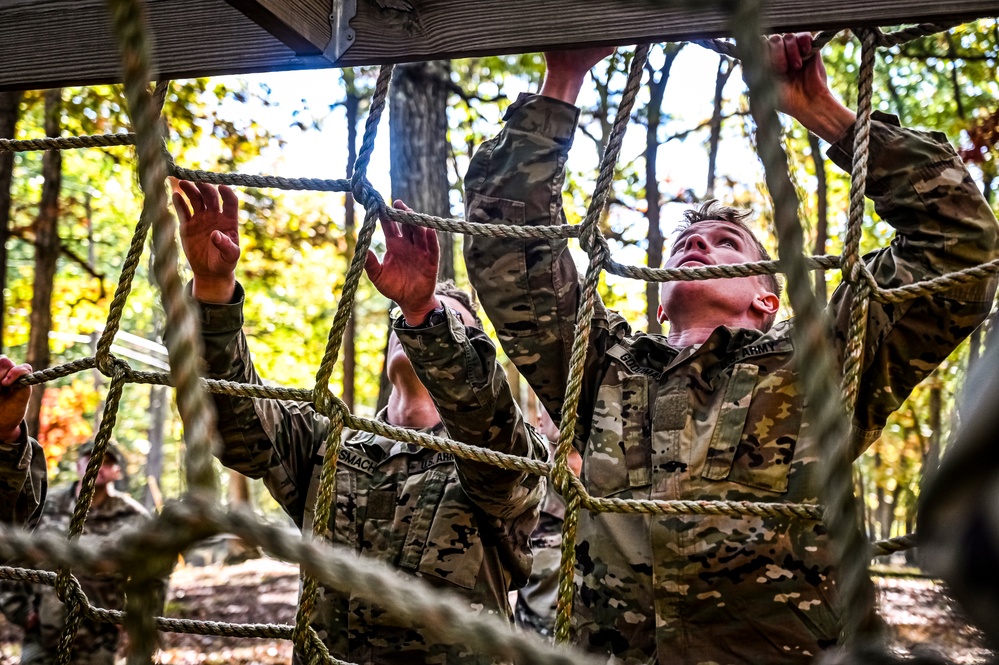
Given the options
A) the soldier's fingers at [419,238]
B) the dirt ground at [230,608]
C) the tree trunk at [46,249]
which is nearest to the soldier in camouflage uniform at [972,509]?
the soldier's fingers at [419,238]

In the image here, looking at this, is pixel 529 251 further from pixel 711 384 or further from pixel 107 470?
pixel 107 470

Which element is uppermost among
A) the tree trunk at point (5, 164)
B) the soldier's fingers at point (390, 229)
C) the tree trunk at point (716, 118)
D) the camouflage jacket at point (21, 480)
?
the tree trunk at point (716, 118)

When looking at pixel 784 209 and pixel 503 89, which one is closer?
pixel 784 209

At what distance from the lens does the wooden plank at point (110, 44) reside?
4.36ft

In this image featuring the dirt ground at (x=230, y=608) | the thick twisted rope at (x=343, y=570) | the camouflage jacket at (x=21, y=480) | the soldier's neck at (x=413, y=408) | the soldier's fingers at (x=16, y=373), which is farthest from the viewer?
the dirt ground at (x=230, y=608)

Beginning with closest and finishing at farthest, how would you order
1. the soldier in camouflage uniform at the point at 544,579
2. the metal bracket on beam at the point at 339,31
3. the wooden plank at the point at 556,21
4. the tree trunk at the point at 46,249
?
1. the wooden plank at the point at 556,21
2. the metal bracket on beam at the point at 339,31
3. the soldier in camouflage uniform at the point at 544,579
4. the tree trunk at the point at 46,249

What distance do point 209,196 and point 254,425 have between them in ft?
1.69

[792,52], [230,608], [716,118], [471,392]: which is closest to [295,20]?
[471,392]

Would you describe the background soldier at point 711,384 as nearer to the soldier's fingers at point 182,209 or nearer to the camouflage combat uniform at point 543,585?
the soldier's fingers at point 182,209

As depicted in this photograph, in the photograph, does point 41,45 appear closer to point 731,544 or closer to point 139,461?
point 731,544

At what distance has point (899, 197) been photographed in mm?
1379

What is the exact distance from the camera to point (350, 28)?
52.1 inches

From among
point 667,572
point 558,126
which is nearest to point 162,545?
point 667,572

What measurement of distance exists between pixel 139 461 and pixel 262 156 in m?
17.8
